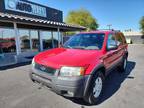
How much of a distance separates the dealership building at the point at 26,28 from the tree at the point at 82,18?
872 inches

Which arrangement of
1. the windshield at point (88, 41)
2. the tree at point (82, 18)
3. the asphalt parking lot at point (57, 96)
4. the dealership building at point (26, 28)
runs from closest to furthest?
the asphalt parking lot at point (57, 96) → the windshield at point (88, 41) → the dealership building at point (26, 28) → the tree at point (82, 18)

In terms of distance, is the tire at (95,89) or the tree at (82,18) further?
the tree at (82,18)

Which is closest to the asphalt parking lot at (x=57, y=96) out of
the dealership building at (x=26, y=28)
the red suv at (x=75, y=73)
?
the red suv at (x=75, y=73)

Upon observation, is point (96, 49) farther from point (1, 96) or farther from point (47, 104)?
point (1, 96)

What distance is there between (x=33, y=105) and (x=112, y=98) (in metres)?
2.08

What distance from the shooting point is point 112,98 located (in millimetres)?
4113

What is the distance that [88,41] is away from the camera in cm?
489

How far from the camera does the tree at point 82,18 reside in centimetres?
4092

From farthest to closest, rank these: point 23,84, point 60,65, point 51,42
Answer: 1. point 51,42
2. point 23,84
3. point 60,65

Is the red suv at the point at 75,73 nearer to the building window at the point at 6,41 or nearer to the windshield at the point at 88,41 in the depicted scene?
the windshield at the point at 88,41

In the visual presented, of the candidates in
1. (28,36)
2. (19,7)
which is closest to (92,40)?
(28,36)

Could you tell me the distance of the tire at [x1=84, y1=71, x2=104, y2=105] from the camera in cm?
354

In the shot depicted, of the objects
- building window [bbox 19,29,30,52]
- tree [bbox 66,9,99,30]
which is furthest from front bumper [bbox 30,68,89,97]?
tree [bbox 66,9,99,30]

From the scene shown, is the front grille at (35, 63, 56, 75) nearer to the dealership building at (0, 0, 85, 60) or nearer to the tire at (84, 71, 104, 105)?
the tire at (84, 71, 104, 105)
